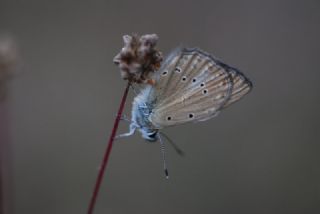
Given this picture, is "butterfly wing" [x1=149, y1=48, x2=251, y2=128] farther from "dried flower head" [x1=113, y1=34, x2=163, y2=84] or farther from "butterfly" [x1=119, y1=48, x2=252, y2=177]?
"dried flower head" [x1=113, y1=34, x2=163, y2=84]

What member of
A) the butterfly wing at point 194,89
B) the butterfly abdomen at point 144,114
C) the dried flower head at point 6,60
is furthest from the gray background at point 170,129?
the butterfly wing at point 194,89

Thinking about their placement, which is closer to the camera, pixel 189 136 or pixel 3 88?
pixel 3 88

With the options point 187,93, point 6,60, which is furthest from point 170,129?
point 6,60

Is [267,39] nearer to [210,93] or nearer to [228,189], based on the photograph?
[228,189]

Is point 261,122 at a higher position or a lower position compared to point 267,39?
lower

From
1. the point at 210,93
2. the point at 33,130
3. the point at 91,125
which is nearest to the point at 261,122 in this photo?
the point at 91,125

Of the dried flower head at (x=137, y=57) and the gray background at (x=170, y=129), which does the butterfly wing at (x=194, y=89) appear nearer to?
the dried flower head at (x=137, y=57)
